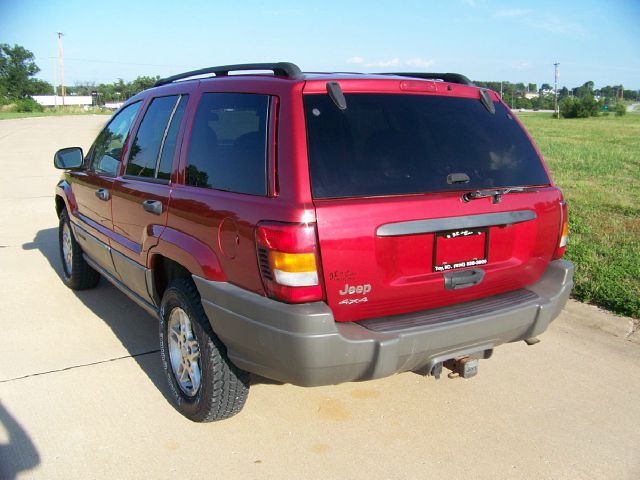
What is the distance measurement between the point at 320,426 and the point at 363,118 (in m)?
1.71

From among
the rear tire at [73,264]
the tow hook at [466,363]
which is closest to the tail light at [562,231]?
the tow hook at [466,363]

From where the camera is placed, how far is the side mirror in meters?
5.06

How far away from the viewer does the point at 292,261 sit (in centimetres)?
262

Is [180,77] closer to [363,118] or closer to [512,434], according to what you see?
[363,118]

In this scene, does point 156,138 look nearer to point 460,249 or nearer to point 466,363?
point 460,249

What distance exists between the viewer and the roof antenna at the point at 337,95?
2867mm

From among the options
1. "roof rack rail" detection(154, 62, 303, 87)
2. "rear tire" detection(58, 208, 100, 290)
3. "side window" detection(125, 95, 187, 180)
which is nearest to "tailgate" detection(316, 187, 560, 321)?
"roof rack rail" detection(154, 62, 303, 87)

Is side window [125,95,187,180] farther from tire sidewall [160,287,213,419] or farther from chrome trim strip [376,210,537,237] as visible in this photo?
chrome trim strip [376,210,537,237]

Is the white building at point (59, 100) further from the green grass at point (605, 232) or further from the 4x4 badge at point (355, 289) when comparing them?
the 4x4 badge at point (355, 289)

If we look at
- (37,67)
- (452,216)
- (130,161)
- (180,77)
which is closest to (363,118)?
(452,216)

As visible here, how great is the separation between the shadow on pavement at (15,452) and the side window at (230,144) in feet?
5.32

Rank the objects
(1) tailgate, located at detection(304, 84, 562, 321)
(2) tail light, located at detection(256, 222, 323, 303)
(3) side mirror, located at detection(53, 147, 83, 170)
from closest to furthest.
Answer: (2) tail light, located at detection(256, 222, 323, 303) < (1) tailgate, located at detection(304, 84, 562, 321) < (3) side mirror, located at detection(53, 147, 83, 170)

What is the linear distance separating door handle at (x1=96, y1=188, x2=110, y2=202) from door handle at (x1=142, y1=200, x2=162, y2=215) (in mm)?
850

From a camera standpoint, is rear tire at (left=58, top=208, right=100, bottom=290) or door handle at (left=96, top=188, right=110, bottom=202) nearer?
door handle at (left=96, top=188, right=110, bottom=202)
